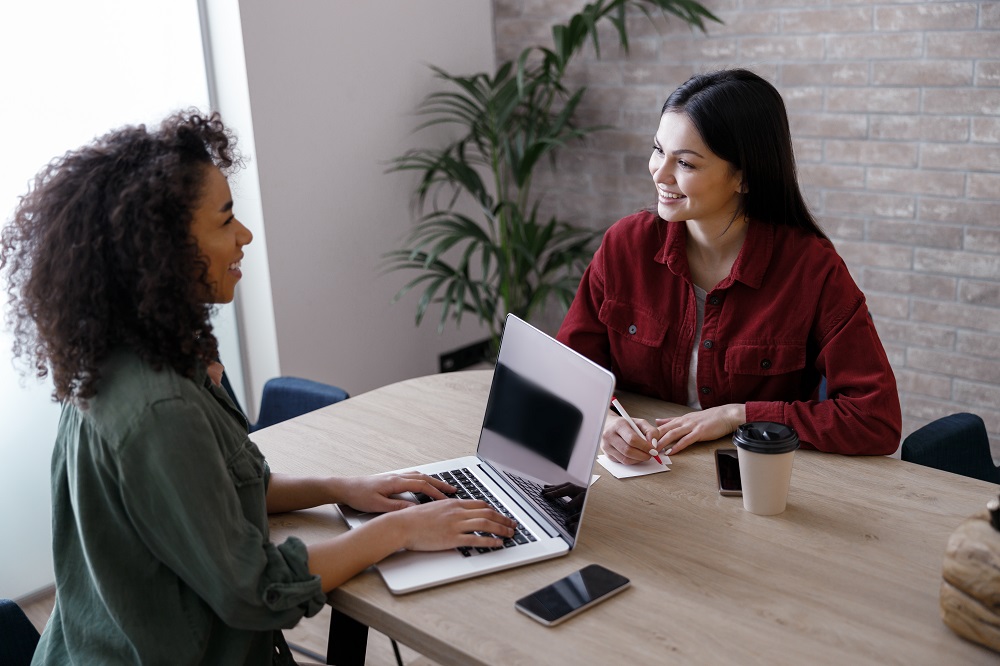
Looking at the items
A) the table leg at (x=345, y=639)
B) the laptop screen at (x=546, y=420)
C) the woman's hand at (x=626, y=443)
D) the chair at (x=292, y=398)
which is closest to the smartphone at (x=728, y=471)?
the woman's hand at (x=626, y=443)

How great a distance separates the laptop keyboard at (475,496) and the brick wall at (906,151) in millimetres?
1959

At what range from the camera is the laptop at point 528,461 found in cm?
138

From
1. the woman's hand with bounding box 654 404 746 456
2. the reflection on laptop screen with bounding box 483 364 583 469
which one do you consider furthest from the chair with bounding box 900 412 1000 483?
the reflection on laptop screen with bounding box 483 364 583 469

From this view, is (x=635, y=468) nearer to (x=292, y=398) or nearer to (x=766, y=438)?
(x=766, y=438)

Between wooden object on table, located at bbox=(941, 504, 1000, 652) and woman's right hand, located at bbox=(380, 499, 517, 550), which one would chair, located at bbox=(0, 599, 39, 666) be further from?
wooden object on table, located at bbox=(941, 504, 1000, 652)

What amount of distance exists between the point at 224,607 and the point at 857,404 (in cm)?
113

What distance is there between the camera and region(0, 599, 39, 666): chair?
4.77 feet

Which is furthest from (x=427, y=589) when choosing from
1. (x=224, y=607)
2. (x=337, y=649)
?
(x=337, y=649)

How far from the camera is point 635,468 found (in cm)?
170

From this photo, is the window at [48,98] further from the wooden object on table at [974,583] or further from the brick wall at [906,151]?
the wooden object on table at [974,583]

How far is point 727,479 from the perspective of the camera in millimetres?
1629

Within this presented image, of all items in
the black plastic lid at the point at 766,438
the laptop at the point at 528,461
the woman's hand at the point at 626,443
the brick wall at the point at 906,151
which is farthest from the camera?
the brick wall at the point at 906,151

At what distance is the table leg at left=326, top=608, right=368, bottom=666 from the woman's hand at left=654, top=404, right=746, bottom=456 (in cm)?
64

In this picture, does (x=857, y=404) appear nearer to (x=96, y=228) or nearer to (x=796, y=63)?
(x=96, y=228)
